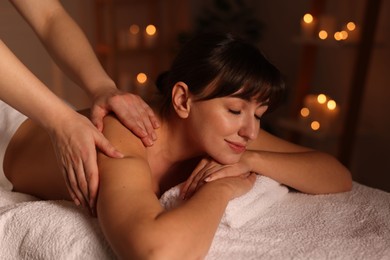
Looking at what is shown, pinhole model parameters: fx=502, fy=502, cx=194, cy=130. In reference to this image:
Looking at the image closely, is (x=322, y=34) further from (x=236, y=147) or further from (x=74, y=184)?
(x=74, y=184)

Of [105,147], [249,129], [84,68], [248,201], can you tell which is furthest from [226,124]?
[84,68]

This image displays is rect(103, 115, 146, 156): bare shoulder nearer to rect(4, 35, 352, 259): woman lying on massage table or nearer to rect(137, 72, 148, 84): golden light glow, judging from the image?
rect(4, 35, 352, 259): woman lying on massage table

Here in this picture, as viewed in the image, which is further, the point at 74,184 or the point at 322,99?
the point at 322,99

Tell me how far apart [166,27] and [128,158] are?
109 inches

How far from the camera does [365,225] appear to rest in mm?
1263

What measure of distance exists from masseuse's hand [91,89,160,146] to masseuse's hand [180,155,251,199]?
0.17 meters

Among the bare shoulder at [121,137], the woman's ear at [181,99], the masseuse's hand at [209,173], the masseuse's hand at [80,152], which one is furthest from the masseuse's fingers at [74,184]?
the woman's ear at [181,99]

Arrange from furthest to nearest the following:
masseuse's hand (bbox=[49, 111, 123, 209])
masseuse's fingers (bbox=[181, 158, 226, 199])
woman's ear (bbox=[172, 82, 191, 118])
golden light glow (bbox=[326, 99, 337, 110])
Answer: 1. golden light glow (bbox=[326, 99, 337, 110])
2. woman's ear (bbox=[172, 82, 191, 118])
3. masseuse's fingers (bbox=[181, 158, 226, 199])
4. masseuse's hand (bbox=[49, 111, 123, 209])

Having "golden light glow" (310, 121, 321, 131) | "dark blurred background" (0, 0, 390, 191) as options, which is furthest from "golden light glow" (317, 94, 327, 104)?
"golden light glow" (310, 121, 321, 131)

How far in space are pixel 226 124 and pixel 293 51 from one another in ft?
8.01

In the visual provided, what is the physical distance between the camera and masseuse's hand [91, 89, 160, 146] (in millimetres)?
1295

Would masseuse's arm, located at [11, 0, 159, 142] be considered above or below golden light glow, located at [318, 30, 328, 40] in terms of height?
above

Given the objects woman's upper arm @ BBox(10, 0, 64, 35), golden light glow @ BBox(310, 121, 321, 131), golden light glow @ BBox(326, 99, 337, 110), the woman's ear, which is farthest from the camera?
golden light glow @ BBox(310, 121, 321, 131)

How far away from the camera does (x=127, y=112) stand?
1.30 m
